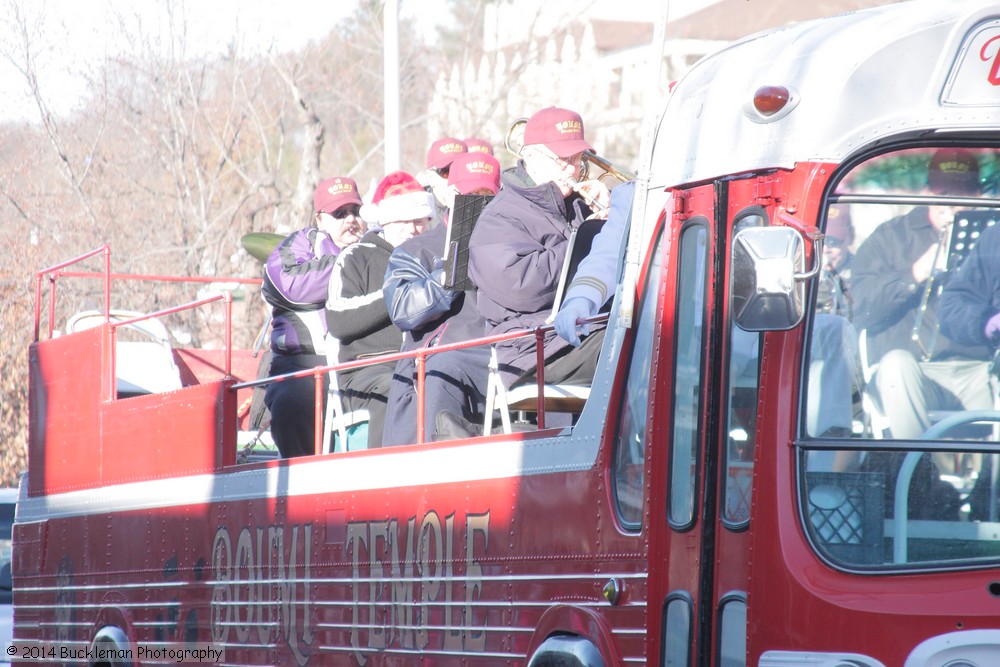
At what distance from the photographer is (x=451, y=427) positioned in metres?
6.46

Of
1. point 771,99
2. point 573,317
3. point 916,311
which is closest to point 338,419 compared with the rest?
point 573,317

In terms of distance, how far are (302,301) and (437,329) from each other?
52.3 inches

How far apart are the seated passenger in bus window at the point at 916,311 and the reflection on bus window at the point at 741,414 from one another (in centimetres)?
38

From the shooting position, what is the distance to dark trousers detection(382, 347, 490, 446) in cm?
677

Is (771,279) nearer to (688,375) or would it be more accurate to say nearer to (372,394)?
(688,375)

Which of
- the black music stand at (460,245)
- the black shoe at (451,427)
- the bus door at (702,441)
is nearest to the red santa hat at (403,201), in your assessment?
the black music stand at (460,245)

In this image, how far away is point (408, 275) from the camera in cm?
727

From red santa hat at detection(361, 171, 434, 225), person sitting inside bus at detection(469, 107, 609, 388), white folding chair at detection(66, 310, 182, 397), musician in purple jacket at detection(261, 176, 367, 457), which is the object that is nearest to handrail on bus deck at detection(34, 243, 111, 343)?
white folding chair at detection(66, 310, 182, 397)

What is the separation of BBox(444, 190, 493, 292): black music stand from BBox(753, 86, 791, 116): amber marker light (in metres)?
2.34

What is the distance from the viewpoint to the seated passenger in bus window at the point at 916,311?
446 cm

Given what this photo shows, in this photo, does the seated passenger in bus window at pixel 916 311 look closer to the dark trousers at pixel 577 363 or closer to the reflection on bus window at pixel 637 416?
the reflection on bus window at pixel 637 416

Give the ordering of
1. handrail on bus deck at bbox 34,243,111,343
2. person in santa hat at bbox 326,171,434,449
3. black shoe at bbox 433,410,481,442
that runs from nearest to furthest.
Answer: black shoe at bbox 433,410,481,442
person in santa hat at bbox 326,171,434,449
handrail on bus deck at bbox 34,243,111,343

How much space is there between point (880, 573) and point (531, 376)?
98.0 inches

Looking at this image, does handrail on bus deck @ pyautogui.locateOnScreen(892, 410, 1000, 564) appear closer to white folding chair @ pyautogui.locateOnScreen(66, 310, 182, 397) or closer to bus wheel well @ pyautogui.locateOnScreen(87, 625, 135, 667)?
bus wheel well @ pyautogui.locateOnScreen(87, 625, 135, 667)
